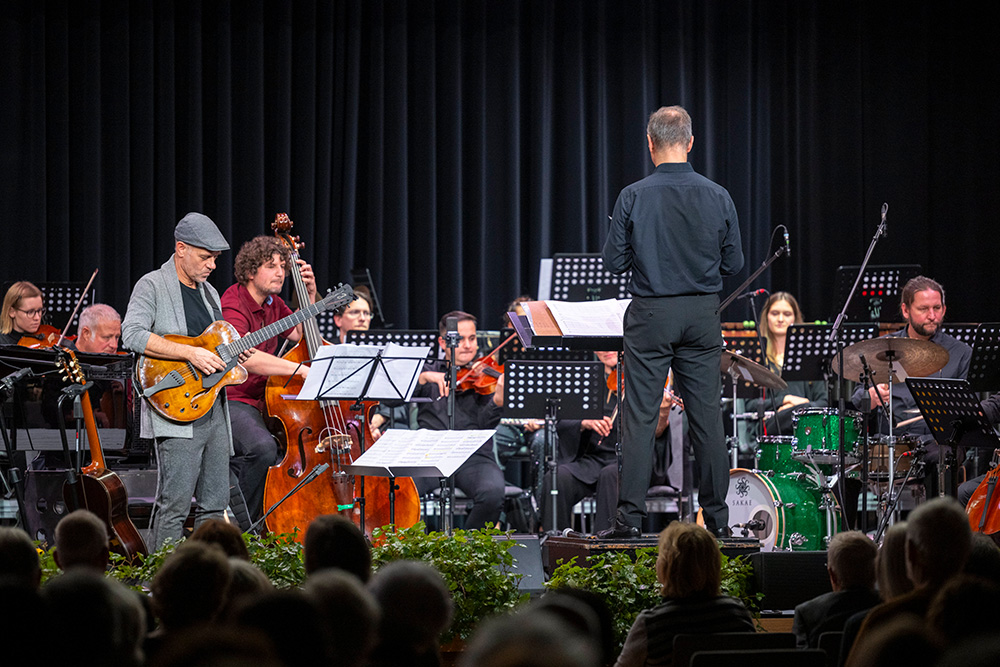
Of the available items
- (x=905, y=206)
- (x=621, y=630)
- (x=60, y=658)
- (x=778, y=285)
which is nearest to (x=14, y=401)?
(x=621, y=630)

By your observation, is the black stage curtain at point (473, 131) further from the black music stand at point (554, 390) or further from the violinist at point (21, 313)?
the black music stand at point (554, 390)

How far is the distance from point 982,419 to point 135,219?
22.3 feet

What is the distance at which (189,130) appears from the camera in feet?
31.5

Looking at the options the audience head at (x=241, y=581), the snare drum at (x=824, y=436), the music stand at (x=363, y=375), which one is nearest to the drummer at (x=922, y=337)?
the snare drum at (x=824, y=436)

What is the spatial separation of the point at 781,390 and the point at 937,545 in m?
5.12

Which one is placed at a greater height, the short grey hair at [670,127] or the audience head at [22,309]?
the short grey hair at [670,127]

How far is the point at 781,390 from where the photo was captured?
7863 mm

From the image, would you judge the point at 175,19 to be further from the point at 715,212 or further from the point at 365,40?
the point at 715,212

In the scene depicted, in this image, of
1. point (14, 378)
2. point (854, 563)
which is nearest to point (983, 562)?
point (854, 563)

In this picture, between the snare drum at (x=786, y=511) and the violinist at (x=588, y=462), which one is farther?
the violinist at (x=588, y=462)

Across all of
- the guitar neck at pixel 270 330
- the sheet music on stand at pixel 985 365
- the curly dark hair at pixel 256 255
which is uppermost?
the curly dark hair at pixel 256 255

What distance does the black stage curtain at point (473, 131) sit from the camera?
948 cm

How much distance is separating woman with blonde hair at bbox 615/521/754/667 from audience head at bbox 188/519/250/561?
1.15 m

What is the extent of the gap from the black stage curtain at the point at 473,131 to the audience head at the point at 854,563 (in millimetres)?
6567
